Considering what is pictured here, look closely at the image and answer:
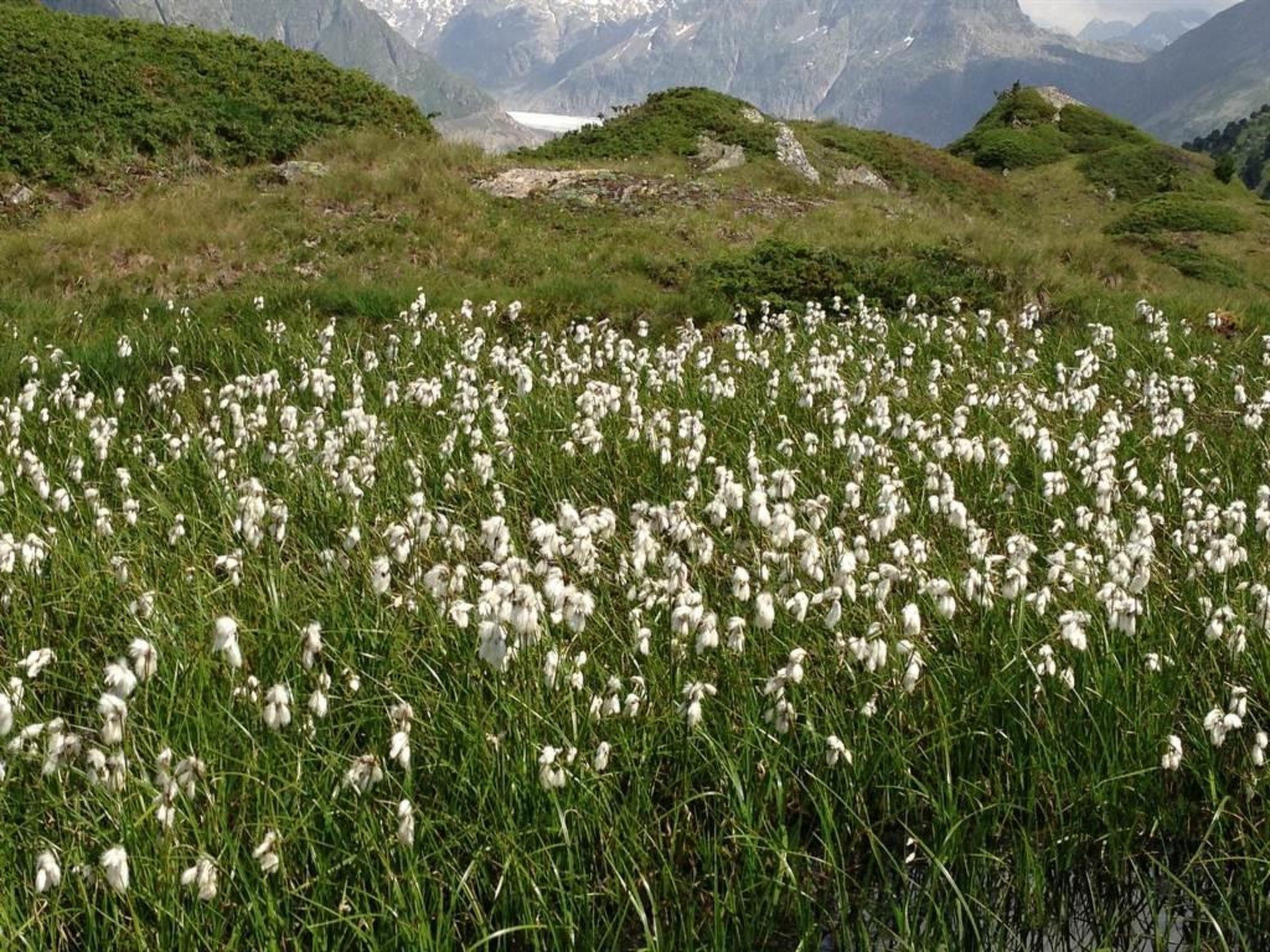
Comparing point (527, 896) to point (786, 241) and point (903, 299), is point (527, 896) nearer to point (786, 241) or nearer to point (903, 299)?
point (903, 299)

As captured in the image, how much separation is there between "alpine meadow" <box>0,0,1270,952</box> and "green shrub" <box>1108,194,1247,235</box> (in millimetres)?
18728

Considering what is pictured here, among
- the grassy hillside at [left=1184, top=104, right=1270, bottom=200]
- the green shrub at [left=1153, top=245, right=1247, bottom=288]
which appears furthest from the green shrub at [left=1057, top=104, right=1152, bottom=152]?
the grassy hillside at [left=1184, top=104, right=1270, bottom=200]

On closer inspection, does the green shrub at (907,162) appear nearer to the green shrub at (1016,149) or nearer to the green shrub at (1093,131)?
the green shrub at (1016,149)

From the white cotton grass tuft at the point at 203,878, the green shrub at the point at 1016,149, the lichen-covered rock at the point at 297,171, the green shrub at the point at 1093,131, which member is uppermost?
the green shrub at the point at 1093,131

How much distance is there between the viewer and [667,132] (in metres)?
26.9

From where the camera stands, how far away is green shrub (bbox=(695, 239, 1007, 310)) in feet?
41.3

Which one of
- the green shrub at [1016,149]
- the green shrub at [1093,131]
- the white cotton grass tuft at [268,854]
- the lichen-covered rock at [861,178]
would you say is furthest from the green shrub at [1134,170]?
the white cotton grass tuft at [268,854]

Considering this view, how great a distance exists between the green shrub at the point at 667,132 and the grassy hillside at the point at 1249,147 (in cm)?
10502

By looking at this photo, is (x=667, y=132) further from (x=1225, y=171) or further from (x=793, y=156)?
(x=1225, y=171)

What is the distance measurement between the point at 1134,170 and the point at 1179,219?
12.8 m

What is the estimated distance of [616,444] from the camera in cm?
663

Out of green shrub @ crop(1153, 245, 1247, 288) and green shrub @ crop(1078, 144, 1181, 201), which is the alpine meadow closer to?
green shrub @ crop(1153, 245, 1247, 288)

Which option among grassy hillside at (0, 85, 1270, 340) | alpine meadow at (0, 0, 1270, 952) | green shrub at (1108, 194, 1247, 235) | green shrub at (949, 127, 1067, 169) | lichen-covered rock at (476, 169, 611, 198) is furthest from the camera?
green shrub at (949, 127, 1067, 169)

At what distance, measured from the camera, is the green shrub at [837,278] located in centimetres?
1259
